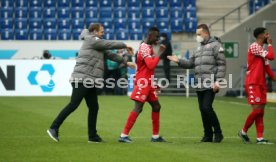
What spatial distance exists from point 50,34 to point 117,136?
2385 centimetres

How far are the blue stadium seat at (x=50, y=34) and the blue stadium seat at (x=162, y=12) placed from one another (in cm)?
500

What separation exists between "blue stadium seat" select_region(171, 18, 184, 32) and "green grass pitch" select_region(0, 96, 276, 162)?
1468 centimetres

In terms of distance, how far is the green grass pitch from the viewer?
11.2 meters

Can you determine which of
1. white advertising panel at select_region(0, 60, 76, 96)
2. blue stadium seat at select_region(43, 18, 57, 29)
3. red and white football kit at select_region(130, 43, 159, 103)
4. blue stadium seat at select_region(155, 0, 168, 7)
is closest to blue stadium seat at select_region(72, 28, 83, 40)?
blue stadium seat at select_region(43, 18, 57, 29)

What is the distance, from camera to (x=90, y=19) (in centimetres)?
3850

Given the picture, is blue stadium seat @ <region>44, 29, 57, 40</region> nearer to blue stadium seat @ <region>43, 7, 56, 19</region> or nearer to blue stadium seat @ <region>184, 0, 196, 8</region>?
blue stadium seat @ <region>43, 7, 56, 19</region>

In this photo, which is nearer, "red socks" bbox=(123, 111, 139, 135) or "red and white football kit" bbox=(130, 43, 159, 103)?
"red and white football kit" bbox=(130, 43, 159, 103)

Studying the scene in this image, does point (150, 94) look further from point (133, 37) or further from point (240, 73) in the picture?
point (133, 37)

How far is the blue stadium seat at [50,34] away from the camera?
38.1 meters

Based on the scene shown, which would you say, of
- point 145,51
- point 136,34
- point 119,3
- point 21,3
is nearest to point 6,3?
point 21,3

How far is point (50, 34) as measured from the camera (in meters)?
38.2

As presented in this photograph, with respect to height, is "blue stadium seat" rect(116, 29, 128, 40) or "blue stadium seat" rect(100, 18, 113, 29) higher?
"blue stadium seat" rect(100, 18, 113, 29)

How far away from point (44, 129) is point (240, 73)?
62.7 ft

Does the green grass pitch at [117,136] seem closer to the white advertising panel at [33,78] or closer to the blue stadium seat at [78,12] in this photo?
the white advertising panel at [33,78]
